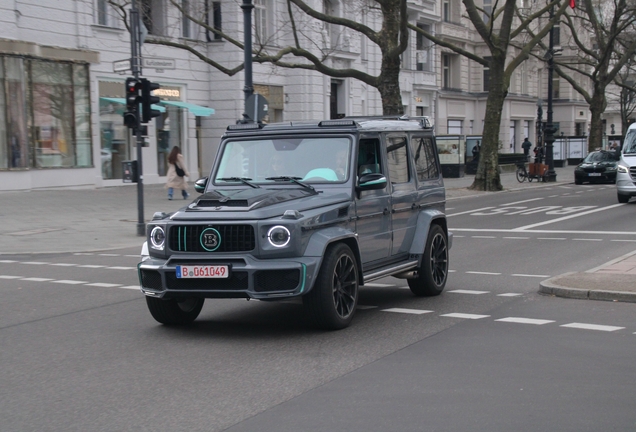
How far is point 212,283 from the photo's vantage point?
7445 millimetres

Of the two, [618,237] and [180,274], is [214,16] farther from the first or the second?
[180,274]

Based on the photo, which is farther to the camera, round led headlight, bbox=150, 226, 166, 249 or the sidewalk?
the sidewalk

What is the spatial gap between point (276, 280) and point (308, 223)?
0.59m

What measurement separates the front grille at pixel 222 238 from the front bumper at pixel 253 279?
0.26 feet

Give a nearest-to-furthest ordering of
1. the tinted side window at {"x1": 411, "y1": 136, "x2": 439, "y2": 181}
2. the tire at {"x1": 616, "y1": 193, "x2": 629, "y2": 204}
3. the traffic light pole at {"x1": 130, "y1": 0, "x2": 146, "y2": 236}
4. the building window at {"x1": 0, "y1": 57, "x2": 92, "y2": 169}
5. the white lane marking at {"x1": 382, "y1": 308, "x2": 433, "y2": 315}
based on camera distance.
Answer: the white lane marking at {"x1": 382, "y1": 308, "x2": 433, "y2": 315} < the tinted side window at {"x1": 411, "y1": 136, "x2": 439, "y2": 181} < the traffic light pole at {"x1": 130, "y1": 0, "x2": 146, "y2": 236} < the tire at {"x1": 616, "y1": 193, "x2": 629, "y2": 204} < the building window at {"x1": 0, "y1": 57, "x2": 92, "y2": 169}

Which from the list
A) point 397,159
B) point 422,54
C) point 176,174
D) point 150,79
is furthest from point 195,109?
point 397,159

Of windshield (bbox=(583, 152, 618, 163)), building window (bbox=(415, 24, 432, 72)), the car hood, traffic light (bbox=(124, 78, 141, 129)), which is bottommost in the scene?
windshield (bbox=(583, 152, 618, 163))

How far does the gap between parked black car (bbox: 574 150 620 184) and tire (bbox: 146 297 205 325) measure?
3245 centimetres

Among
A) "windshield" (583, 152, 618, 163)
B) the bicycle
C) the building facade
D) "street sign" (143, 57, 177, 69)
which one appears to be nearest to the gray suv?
"street sign" (143, 57, 177, 69)

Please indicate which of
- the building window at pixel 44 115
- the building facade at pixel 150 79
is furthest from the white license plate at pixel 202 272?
the building window at pixel 44 115

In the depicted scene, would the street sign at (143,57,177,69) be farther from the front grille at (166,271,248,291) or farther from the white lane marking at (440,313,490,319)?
the front grille at (166,271,248,291)

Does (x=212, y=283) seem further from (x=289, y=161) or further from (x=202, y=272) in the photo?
(x=289, y=161)

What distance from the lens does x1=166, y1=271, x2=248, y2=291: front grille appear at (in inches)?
290

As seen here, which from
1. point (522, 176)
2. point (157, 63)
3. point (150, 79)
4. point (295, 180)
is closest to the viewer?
point (295, 180)
